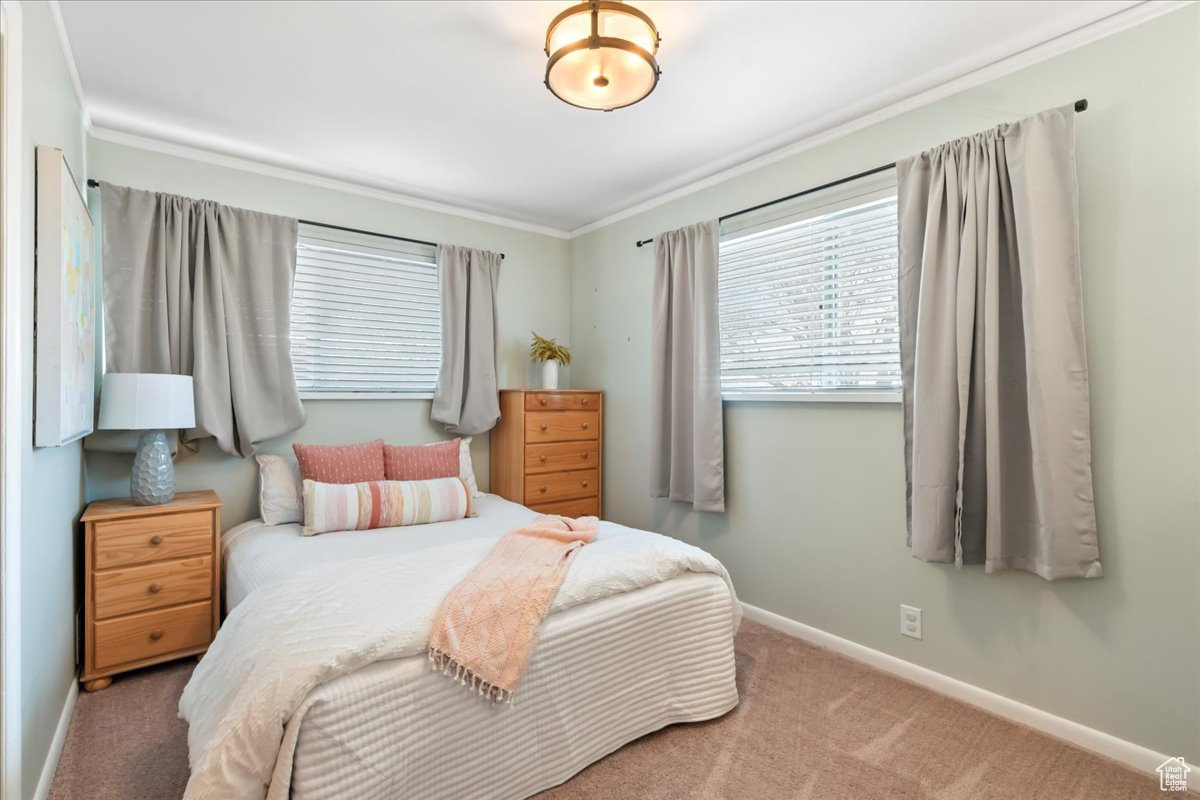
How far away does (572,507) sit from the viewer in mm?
3883

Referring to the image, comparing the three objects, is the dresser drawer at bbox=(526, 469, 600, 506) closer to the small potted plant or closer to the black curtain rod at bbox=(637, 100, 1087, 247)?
the small potted plant

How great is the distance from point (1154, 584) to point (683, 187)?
9.27 feet

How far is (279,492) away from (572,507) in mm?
1763

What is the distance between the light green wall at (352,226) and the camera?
111 inches

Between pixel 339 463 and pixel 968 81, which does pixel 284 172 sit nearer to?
pixel 339 463

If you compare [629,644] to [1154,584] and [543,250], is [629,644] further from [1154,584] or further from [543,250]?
[543,250]

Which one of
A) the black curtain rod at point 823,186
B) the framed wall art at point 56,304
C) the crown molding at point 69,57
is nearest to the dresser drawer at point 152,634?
the framed wall art at point 56,304

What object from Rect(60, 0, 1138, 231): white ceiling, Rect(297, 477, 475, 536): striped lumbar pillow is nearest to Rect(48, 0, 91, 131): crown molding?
Rect(60, 0, 1138, 231): white ceiling

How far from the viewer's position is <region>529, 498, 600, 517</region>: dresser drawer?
12.2 feet

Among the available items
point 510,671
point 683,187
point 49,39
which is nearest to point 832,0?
point 683,187

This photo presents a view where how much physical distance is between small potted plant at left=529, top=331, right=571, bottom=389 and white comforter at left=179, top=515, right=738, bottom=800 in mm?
1871

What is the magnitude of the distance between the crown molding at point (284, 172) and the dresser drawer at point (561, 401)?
1.32 meters

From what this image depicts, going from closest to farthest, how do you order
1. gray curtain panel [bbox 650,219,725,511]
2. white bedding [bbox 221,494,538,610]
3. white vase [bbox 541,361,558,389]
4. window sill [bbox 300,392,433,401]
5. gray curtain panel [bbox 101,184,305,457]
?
white bedding [bbox 221,494,538,610] → gray curtain panel [bbox 101,184,305,457] → gray curtain panel [bbox 650,219,725,511] → window sill [bbox 300,392,433,401] → white vase [bbox 541,361,558,389]

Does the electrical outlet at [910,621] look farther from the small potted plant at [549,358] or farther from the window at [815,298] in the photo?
the small potted plant at [549,358]
